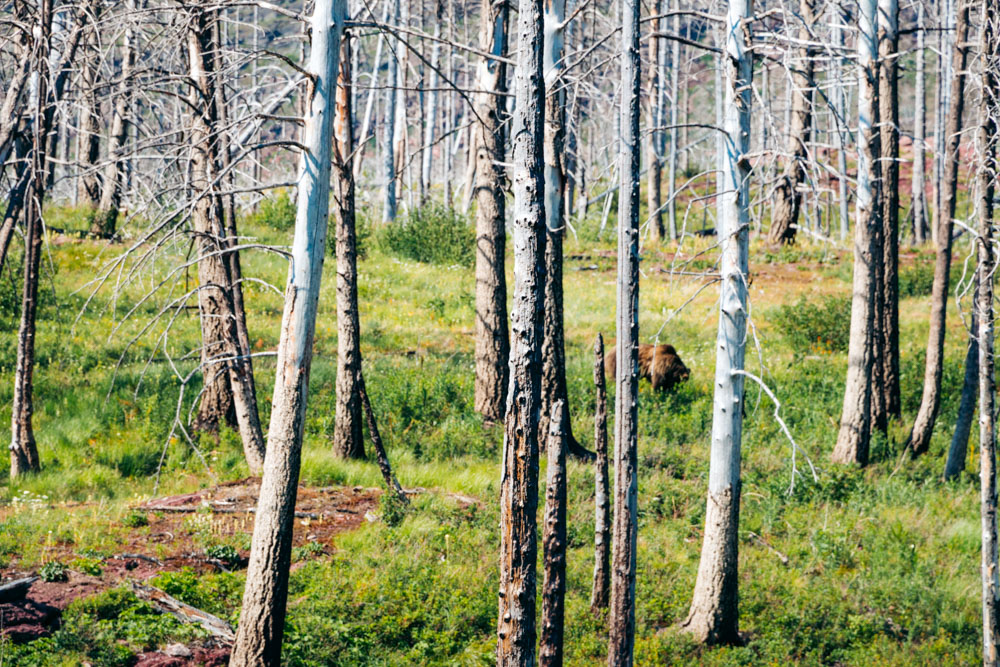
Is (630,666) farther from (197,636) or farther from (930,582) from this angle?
(930,582)

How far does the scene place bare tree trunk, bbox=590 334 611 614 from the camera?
291 inches

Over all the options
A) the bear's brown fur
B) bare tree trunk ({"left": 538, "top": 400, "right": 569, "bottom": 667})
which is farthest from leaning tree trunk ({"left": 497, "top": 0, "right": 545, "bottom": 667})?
the bear's brown fur

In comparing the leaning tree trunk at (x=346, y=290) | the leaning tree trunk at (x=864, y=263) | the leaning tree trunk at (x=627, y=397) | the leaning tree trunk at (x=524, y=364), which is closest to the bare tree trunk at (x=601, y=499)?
the leaning tree trunk at (x=627, y=397)

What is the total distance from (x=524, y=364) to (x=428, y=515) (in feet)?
14.2

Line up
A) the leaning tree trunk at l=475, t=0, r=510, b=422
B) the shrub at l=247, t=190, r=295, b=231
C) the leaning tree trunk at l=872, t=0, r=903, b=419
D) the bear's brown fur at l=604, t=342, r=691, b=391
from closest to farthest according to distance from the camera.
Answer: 1. the leaning tree trunk at l=475, t=0, r=510, b=422
2. the leaning tree trunk at l=872, t=0, r=903, b=419
3. the bear's brown fur at l=604, t=342, r=691, b=391
4. the shrub at l=247, t=190, r=295, b=231

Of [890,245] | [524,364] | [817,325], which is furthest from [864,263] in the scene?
[524,364]

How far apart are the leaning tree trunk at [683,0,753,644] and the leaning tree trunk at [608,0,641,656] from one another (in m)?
1.33

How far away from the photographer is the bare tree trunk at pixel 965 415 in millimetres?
11812

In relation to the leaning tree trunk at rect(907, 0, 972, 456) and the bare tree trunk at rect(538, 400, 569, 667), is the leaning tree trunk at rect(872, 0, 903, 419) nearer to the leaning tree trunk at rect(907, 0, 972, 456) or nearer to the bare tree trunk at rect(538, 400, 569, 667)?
the leaning tree trunk at rect(907, 0, 972, 456)

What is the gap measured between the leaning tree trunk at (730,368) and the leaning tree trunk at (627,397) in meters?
1.33

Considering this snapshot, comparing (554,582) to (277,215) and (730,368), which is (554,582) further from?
(277,215)

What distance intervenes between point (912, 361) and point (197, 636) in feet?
46.5

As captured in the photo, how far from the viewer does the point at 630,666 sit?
21.2 ft

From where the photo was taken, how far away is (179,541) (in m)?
8.32
